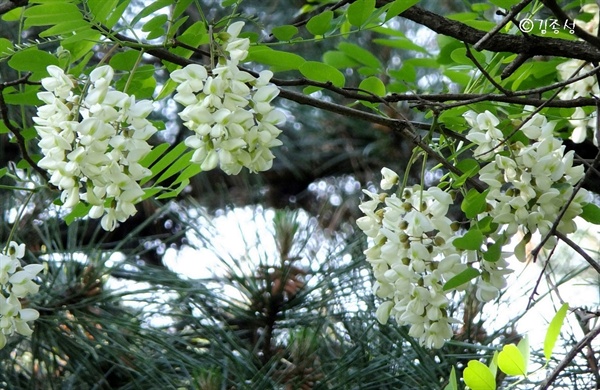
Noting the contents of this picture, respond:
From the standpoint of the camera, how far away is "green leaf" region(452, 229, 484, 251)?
58 centimetres

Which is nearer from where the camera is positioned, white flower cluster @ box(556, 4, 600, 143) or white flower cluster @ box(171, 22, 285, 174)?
white flower cluster @ box(171, 22, 285, 174)

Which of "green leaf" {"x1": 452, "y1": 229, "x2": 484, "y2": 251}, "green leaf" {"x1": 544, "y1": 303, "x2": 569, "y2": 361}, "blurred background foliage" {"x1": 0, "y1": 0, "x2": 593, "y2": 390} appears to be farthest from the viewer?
"blurred background foliage" {"x1": 0, "y1": 0, "x2": 593, "y2": 390}

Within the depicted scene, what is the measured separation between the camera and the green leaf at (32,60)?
621 millimetres

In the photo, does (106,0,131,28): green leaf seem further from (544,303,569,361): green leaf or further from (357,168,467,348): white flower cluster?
(544,303,569,361): green leaf

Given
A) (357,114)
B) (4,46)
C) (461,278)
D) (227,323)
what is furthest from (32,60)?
(227,323)

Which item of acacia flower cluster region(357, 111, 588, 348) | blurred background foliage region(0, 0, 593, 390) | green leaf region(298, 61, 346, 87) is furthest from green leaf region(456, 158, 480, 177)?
blurred background foliage region(0, 0, 593, 390)

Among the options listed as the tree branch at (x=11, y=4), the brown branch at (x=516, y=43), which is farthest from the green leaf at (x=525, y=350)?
the tree branch at (x=11, y=4)

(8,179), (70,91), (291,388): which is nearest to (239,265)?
(291,388)

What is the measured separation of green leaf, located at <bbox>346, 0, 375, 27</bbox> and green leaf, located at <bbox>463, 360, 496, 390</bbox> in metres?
0.27

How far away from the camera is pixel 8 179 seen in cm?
130

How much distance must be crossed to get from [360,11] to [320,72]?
0.06 meters

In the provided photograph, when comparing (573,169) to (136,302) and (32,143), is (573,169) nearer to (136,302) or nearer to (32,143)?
(136,302)

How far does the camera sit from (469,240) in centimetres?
58

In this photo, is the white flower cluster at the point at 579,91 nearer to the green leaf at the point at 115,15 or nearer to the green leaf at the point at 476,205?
the green leaf at the point at 476,205
